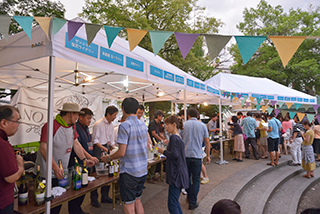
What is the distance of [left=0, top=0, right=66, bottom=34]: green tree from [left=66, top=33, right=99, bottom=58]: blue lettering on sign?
6.99m

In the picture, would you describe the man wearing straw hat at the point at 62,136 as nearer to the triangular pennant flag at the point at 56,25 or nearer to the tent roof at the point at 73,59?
the tent roof at the point at 73,59

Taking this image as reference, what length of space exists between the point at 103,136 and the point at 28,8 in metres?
7.73

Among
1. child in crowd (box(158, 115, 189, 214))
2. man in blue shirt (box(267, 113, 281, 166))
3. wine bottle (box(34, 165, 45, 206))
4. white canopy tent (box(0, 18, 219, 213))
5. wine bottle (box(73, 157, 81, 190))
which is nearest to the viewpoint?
wine bottle (box(34, 165, 45, 206))

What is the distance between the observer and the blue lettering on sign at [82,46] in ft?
7.54

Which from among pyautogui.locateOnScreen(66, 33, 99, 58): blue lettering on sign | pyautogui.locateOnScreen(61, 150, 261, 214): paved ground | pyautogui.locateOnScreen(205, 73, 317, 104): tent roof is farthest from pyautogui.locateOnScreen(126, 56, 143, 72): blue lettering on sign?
pyautogui.locateOnScreen(205, 73, 317, 104): tent roof

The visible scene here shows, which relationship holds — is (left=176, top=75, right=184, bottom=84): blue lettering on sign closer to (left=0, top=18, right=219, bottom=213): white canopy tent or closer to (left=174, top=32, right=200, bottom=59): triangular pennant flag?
(left=0, top=18, right=219, bottom=213): white canopy tent

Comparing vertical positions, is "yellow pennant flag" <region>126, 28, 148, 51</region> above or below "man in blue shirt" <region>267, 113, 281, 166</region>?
above

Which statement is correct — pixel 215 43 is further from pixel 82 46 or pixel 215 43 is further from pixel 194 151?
pixel 194 151

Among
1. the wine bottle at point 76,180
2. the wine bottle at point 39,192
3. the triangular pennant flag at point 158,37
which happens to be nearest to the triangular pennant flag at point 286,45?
the triangular pennant flag at point 158,37

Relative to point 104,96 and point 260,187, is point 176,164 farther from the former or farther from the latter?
point 104,96

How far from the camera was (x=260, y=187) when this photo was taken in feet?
15.9

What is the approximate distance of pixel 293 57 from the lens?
61.4 feet

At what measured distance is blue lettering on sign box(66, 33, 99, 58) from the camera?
2.30 metres

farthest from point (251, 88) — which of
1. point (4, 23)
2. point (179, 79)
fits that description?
point (4, 23)
